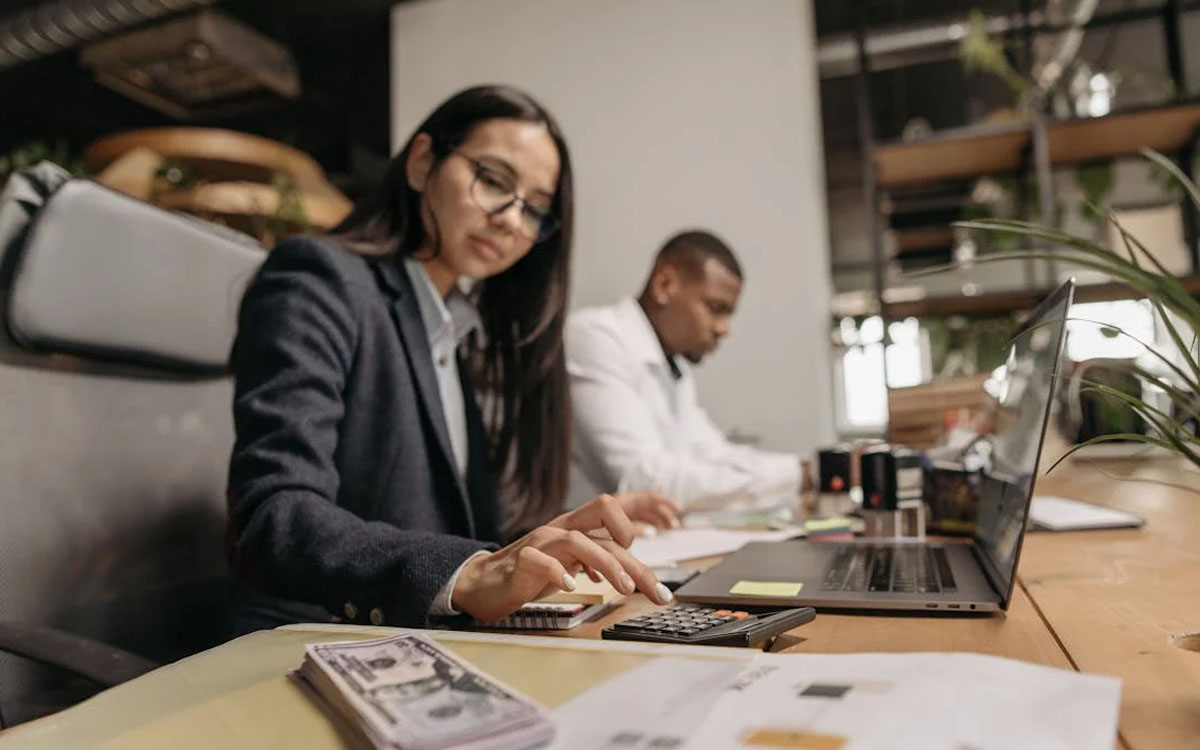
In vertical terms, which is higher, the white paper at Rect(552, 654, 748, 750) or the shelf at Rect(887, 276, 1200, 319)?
the shelf at Rect(887, 276, 1200, 319)

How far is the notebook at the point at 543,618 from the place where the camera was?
2.33 feet

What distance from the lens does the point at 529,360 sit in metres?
1.54

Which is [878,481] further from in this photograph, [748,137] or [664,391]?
[748,137]

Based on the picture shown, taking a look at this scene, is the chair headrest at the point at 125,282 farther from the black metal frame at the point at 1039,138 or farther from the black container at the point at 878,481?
the black metal frame at the point at 1039,138

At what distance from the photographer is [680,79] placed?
3.14m

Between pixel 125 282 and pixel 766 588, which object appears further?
pixel 125 282

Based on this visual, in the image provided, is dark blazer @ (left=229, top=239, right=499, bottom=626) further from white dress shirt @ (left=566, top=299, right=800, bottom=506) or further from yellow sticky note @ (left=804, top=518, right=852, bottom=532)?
white dress shirt @ (left=566, top=299, right=800, bottom=506)

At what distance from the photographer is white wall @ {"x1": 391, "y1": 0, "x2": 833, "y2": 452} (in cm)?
295

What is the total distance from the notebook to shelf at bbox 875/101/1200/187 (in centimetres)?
257

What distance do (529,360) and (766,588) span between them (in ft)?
2.69

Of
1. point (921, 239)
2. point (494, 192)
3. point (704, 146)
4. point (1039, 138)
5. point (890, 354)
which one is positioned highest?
point (921, 239)

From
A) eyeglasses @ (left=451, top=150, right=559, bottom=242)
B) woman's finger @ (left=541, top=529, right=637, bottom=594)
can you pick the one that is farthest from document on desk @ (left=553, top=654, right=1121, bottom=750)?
eyeglasses @ (left=451, top=150, right=559, bottom=242)

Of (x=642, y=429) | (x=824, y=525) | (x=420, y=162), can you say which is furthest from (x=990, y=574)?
(x=642, y=429)

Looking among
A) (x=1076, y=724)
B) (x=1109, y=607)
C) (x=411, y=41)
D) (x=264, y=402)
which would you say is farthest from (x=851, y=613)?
(x=411, y=41)
